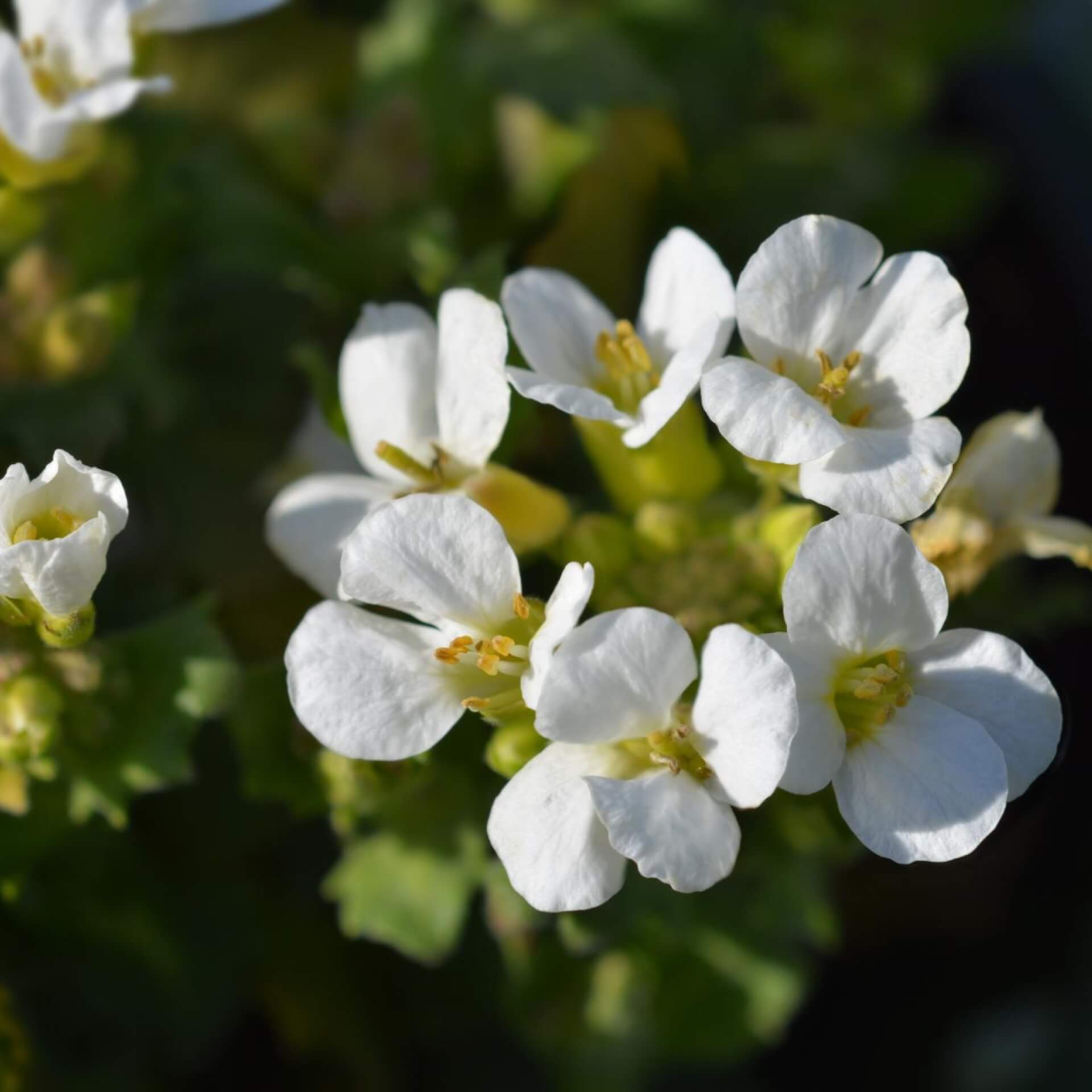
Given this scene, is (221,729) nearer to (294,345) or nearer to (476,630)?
(294,345)

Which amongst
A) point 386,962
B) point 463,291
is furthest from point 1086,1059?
point 463,291

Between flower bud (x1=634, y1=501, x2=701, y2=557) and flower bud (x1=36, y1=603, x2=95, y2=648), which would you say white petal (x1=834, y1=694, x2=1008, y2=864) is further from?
flower bud (x1=36, y1=603, x2=95, y2=648)

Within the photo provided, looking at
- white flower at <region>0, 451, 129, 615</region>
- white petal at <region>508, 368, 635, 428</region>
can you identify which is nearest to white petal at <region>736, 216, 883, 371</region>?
white petal at <region>508, 368, 635, 428</region>

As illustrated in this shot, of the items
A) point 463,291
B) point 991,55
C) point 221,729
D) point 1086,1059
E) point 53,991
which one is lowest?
point 1086,1059

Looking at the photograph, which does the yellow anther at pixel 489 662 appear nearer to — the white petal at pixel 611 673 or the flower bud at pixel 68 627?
the white petal at pixel 611 673

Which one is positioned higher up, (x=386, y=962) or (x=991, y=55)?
(x=991, y=55)

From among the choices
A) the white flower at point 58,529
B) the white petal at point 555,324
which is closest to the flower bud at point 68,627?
the white flower at point 58,529
